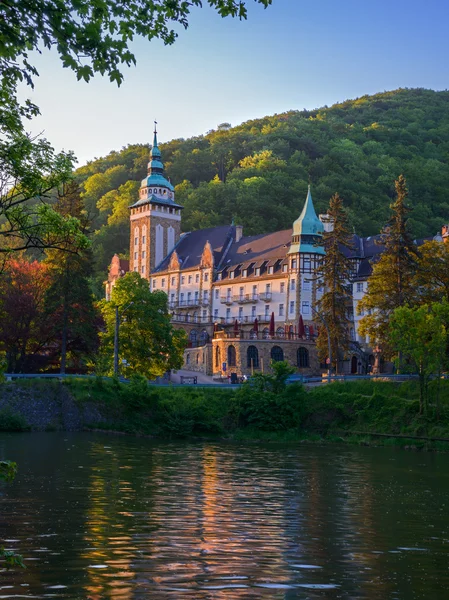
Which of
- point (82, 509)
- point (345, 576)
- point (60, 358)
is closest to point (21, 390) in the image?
point (60, 358)

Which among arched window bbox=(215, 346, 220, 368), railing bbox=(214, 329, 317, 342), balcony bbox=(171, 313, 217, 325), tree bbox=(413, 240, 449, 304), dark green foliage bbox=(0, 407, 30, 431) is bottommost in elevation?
dark green foliage bbox=(0, 407, 30, 431)

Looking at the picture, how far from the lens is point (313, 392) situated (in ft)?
220

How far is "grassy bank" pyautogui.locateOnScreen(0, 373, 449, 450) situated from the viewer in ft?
203

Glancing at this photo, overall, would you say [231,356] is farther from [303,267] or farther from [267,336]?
[303,267]

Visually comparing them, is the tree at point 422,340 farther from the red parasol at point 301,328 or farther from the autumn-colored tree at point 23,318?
the red parasol at point 301,328

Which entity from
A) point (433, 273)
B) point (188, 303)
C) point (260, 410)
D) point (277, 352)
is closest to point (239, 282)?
point (188, 303)

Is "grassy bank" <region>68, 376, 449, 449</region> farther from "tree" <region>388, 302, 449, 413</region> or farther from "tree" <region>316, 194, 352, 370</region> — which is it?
"tree" <region>316, 194, 352, 370</region>

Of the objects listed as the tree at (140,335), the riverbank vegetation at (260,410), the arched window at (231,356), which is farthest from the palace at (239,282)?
the riverbank vegetation at (260,410)

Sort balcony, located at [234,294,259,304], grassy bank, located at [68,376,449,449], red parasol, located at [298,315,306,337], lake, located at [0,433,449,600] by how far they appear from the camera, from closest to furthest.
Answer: lake, located at [0,433,449,600], grassy bank, located at [68,376,449,449], red parasol, located at [298,315,306,337], balcony, located at [234,294,259,304]

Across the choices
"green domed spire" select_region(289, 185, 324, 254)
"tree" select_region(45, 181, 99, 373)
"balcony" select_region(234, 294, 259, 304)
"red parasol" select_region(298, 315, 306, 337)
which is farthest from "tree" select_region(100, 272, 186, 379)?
"balcony" select_region(234, 294, 259, 304)

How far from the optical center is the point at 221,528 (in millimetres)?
22422

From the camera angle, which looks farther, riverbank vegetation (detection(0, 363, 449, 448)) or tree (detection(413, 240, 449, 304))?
tree (detection(413, 240, 449, 304))

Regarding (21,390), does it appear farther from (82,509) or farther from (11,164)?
(11,164)

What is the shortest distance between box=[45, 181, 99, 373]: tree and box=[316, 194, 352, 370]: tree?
2000cm
